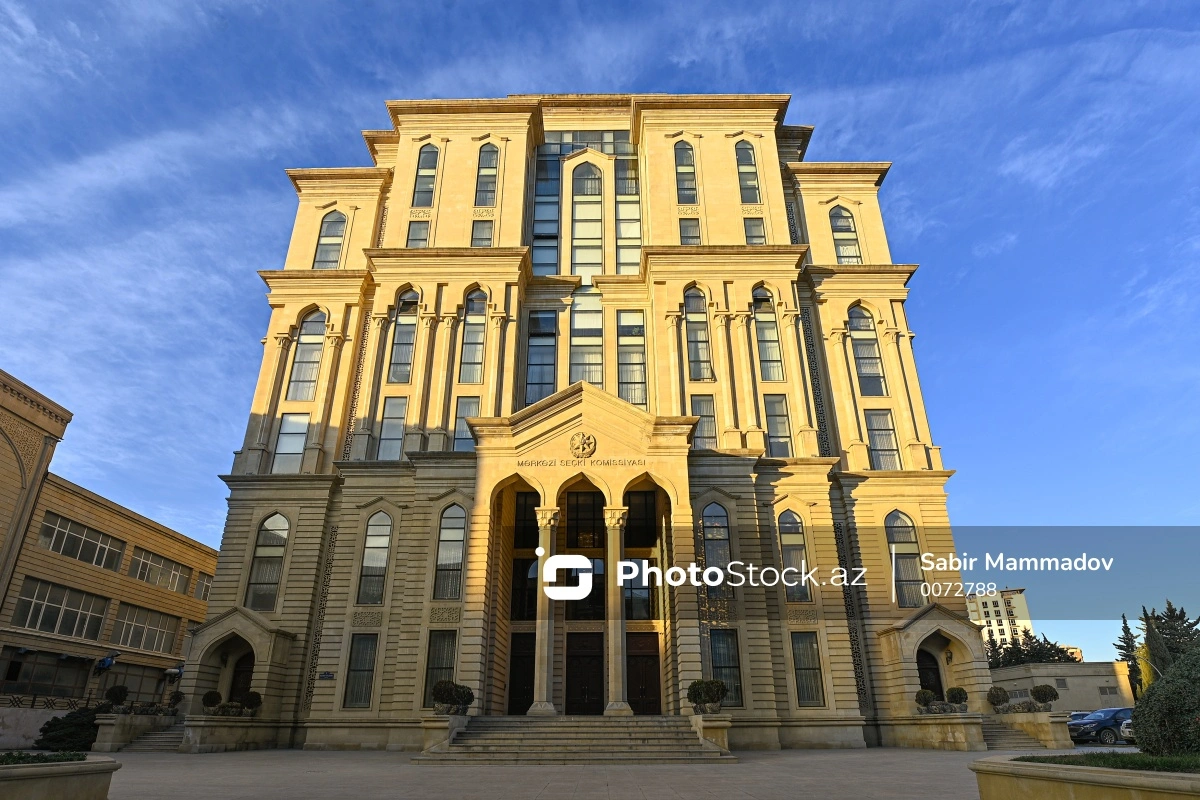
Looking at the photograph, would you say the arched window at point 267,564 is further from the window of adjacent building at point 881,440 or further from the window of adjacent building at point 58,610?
the window of adjacent building at point 881,440

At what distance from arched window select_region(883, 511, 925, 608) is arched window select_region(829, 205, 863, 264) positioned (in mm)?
13148

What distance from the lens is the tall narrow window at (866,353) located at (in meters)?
31.8

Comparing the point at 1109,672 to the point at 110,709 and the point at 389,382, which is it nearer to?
the point at 389,382

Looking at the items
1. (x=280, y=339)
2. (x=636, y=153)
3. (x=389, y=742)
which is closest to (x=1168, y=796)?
(x=389, y=742)

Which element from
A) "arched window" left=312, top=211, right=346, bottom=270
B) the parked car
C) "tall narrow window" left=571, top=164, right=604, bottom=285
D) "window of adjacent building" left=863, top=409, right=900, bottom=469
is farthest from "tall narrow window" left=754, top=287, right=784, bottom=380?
"arched window" left=312, top=211, right=346, bottom=270

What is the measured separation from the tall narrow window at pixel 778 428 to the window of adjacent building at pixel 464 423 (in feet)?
39.8

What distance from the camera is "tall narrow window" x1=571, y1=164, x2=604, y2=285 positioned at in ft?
114

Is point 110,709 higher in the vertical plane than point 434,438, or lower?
lower

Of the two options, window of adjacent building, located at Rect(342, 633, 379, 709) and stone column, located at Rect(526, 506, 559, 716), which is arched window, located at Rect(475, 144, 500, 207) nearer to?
stone column, located at Rect(526, 506, 559, 716)

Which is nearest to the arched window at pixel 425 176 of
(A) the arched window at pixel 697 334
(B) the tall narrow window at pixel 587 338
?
(B) the tall narrow window at pixel 587 338

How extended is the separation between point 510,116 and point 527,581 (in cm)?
2367

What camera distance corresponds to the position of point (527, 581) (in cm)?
2831

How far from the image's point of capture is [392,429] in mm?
30062

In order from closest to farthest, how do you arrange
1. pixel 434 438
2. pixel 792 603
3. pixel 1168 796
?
pixel 1168 796 → pixel 792 603 → pixel 434 438
